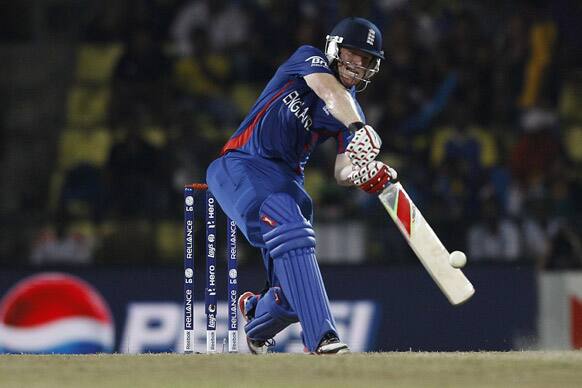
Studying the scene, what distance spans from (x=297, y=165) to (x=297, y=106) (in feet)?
1.10

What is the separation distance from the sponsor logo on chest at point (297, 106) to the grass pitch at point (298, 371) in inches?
46.6

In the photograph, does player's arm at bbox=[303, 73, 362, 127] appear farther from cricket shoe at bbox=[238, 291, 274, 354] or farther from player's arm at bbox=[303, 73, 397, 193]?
cricket shoe at bbox=[238, 291, 274, 354]

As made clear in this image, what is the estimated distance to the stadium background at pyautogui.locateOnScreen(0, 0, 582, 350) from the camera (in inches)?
382

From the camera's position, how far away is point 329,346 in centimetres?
589

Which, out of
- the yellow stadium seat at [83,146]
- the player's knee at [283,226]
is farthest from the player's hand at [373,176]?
the yellow stadium seat at [83,146]

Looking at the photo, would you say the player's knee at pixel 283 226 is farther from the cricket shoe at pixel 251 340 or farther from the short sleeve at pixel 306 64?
the cricket shoe at pixel 251 340

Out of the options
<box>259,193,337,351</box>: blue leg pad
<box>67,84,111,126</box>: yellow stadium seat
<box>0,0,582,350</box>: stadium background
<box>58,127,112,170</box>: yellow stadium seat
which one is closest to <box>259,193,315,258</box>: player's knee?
<box>259,193,337,351</box>: blue leg pad

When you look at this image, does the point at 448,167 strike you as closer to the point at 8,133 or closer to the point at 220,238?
the point at 220,238

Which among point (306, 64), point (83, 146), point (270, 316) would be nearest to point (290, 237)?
point (270, 316)

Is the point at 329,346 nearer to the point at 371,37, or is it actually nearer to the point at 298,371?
the point at 298,371

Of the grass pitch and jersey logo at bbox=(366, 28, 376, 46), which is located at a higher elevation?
jersey logo at bbox=(366, 28, 376, 46)

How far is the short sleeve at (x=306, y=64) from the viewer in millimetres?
6196

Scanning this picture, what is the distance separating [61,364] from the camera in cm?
583

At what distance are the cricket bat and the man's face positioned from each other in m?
0.60
